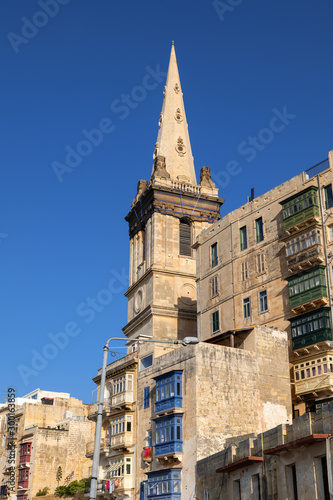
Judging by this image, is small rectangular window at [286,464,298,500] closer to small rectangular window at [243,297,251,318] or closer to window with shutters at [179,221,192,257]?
small rectangular window at [243,297,251,318]

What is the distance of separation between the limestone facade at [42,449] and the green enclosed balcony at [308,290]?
37.5 metres

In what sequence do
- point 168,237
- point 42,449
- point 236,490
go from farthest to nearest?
1. point 42,449
2. point 168,237
3. point 236,490

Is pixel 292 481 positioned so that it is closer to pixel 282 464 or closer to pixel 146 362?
pixel 282 464

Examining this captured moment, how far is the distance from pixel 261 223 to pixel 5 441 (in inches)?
1813

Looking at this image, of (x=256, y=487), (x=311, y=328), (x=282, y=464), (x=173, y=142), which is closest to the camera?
(x=282, y=464)

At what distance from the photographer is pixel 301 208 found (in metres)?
44.9

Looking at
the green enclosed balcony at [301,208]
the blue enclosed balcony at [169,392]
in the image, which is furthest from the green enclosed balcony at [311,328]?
the blue enclosed balcony at [169,392]

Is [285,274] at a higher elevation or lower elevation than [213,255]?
lower

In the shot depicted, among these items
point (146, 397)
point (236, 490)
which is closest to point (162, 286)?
point (146, 397)

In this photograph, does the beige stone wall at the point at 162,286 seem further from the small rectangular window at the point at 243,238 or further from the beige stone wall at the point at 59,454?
the beige stone wall at the point at 59,454

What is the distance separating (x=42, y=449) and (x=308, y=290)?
41.4 meters

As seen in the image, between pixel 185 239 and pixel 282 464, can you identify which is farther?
pixel 185 239

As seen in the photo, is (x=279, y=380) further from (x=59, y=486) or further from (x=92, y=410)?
(x=59, y=486)

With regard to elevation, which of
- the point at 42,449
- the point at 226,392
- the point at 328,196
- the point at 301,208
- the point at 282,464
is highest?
the point at 328,196
